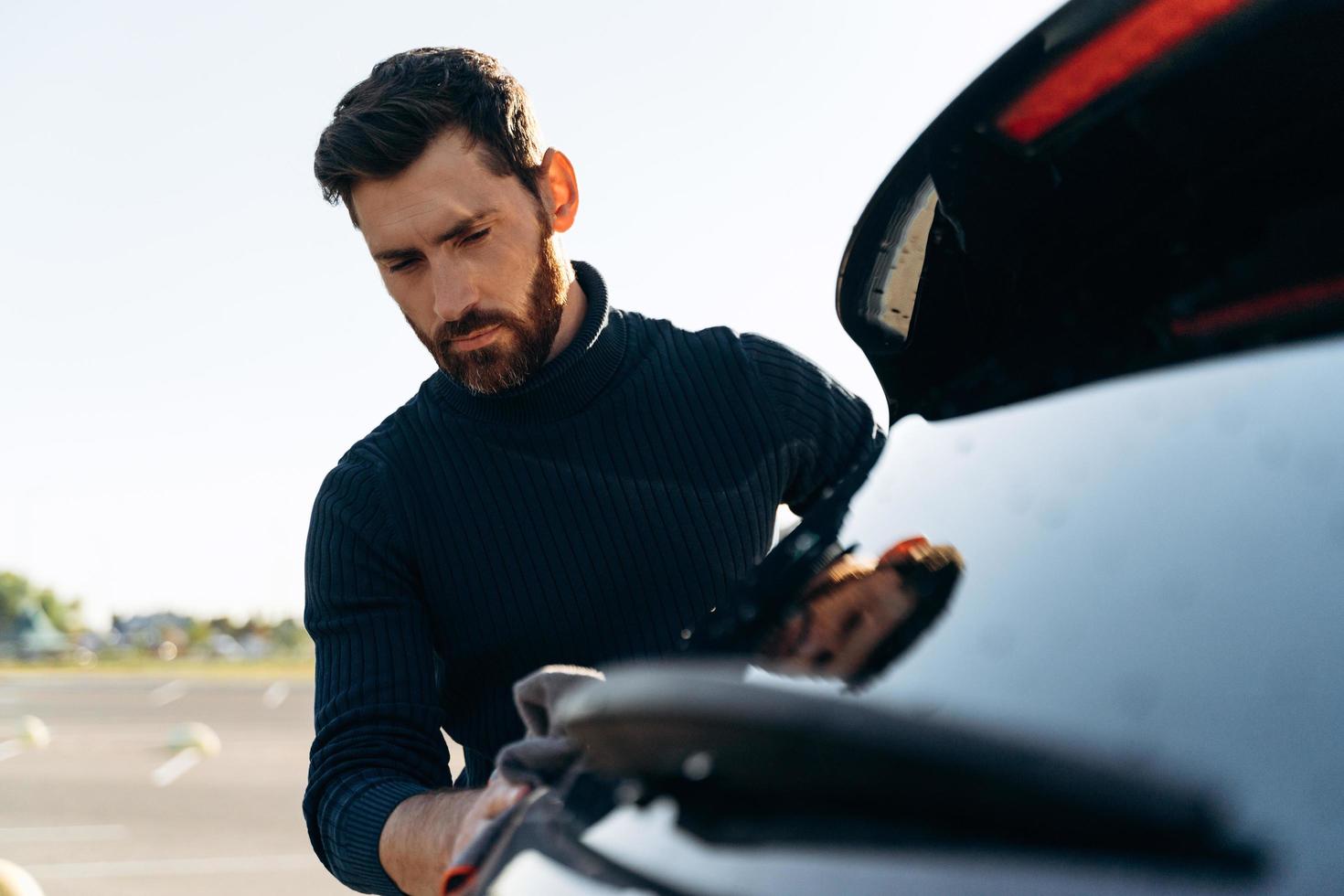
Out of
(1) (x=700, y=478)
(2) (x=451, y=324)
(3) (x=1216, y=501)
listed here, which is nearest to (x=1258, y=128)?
(3) (x=1216, y=501)

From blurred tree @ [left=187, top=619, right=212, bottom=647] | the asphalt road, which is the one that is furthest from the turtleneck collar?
blurred tree @ [left=187, top=619, right=212, bottom=647]

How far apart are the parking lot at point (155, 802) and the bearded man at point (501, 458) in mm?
12736

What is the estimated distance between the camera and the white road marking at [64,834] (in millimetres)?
15711

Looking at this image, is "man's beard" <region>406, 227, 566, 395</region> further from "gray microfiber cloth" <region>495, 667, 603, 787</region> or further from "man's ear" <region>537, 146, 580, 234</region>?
"gray microfiber cloth" <region>495, 667, 603, 787</region>

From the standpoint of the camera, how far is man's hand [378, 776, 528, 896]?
1.17 m

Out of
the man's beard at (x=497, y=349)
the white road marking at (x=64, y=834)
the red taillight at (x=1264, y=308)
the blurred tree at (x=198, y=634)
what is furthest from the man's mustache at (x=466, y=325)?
the blurred tree at (x=198, y=634)

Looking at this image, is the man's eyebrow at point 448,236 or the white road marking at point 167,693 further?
the white road marking at point 167,693

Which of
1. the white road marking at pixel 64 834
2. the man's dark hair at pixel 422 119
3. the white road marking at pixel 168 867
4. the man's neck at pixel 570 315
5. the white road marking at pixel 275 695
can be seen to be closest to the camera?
the man's dark hair at pixel 422 119

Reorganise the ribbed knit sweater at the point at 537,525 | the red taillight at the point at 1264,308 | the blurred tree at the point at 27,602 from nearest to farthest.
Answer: the red taillight at the point at 1264,308 < the ribbed knit sweater at the point at 537,525 < the blurred tree at the point at 27,602

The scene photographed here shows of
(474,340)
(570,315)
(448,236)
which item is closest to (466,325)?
(474,340)

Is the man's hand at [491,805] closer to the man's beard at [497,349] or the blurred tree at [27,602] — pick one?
the man's beard at [497,349]

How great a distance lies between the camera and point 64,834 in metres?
16.1

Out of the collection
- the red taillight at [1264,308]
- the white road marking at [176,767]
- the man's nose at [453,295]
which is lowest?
the white road marking at [176,767]

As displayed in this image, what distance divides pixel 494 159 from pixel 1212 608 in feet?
5.76
